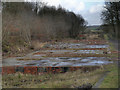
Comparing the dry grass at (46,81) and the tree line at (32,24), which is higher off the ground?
the tree line at (32,24)

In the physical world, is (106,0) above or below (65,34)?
above

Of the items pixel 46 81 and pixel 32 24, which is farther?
pixel 32 24

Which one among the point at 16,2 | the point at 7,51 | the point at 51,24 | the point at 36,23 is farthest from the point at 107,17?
the point at 7,51

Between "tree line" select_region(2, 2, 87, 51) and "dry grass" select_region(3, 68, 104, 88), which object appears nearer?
"dry grass" select_region(3, 68, 104, 88)

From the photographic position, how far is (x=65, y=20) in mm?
50500

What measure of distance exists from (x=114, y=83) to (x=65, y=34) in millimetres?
41654

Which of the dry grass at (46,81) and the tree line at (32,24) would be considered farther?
the tree line at (32,24)

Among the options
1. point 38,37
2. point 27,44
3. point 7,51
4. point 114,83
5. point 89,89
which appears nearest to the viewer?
point 89,89

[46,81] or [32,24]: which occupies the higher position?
[32,24]

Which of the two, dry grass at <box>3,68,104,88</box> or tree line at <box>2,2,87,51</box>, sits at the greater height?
tree line at <box>2,2,87,51</box>

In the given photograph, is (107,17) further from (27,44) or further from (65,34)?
(27,44)

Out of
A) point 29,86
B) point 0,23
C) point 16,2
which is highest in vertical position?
point 16,2

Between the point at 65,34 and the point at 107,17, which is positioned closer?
the point at 107,17

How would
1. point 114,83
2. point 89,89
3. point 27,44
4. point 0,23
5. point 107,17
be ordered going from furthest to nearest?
point 107,17
point 27,44
point 0,23
point 114,83
point 89,89
